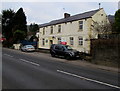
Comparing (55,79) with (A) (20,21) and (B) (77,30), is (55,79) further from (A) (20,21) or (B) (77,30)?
(A) (20,21)

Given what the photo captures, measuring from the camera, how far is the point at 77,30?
27891 millimetres

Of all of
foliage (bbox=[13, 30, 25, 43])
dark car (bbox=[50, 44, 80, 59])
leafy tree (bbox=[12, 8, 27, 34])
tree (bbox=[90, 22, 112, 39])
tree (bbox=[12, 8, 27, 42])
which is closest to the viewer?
dark car (bbox=[50, 44, 80, 59])

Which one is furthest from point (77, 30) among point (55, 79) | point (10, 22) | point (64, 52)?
point (10, 22)

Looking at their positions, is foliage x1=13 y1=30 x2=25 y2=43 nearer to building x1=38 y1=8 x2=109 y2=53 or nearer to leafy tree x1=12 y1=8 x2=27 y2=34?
leafy tree x1=12 y1=8 x2=27 y2=34

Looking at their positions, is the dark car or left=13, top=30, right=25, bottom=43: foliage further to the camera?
left=13, top=30, right=25, bottom=43: foliage

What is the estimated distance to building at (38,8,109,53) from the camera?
25.8 metres

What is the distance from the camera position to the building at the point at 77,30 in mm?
25828

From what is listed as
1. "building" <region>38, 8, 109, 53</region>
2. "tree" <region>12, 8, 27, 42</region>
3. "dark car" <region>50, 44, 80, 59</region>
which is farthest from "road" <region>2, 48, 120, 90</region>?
"tree" <region>12, 8, 27, 42</region>

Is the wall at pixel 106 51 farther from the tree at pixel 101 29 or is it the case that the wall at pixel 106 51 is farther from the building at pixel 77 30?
the building at pixel 77 30

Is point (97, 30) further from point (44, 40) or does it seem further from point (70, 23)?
point (44, 40)

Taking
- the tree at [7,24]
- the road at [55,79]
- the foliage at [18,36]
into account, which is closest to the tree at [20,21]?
the tree at [7,24]

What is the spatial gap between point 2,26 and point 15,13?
21.5 feet

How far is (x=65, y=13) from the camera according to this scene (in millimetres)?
34656

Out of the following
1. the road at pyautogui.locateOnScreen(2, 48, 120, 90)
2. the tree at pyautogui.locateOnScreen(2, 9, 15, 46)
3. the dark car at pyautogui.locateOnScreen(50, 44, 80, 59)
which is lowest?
the road at pyautogui.locateOnScreen(2, 48, 120, 90)
